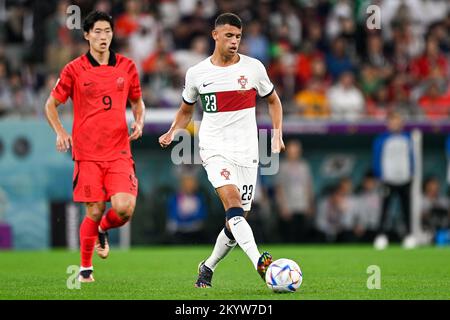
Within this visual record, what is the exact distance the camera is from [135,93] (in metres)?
12.6

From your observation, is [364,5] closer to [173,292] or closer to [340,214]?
Result: [340,214]

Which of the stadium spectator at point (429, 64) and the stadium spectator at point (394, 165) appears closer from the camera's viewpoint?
the stadium spectator at point (394, 165)

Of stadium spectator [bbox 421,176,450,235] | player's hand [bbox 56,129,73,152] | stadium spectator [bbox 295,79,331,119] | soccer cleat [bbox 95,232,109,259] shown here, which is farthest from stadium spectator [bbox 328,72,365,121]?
player's hand [bbox 56,129,73,152]

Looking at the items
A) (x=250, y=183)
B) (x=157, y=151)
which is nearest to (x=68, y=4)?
(x=157, y=151)

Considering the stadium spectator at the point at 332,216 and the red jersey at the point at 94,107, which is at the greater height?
the red jersey at the point at 94,107

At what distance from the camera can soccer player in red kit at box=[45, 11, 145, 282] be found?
1215 cm

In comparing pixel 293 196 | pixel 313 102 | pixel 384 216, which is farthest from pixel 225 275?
pixel 313 102

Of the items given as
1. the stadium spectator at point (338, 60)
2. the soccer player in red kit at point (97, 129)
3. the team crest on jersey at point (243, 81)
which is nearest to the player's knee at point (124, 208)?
the soccer player in red kit at point (97, 129)

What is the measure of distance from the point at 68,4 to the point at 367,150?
7.11 metres

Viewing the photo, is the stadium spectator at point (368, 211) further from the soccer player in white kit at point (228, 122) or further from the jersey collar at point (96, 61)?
the soccer player in white kit at point (228, 122)

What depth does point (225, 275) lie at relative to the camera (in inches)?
542

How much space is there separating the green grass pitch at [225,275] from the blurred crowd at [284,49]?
4048 millimetres

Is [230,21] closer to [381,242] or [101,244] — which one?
[101,244]

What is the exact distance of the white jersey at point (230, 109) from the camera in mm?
11461
